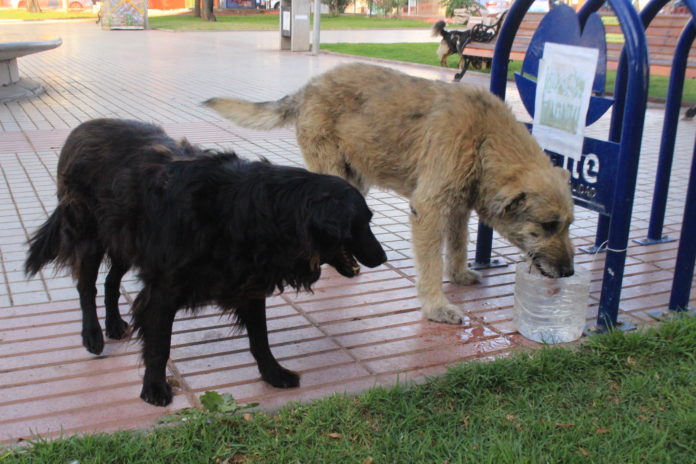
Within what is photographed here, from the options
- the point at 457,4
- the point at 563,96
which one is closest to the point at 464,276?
the point at 563,96

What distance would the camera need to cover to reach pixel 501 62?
15.4ft

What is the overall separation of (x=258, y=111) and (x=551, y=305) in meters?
2.48

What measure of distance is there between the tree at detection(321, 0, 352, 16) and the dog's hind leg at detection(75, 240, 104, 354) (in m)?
41.4

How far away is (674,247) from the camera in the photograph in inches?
218

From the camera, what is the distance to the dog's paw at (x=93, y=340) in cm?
365

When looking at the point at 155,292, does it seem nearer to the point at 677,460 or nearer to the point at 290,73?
the point at 677,460

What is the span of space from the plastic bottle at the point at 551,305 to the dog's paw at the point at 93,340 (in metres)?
2.33

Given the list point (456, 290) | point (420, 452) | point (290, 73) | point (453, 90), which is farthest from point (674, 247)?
point (290, 73)

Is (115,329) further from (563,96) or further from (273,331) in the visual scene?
(563,96)

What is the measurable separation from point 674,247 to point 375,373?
3.20 meters

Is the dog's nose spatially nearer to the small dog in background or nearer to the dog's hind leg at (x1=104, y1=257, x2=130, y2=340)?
the dog's hind leg at (x1=104, y1=257, x2=130, y2=340)

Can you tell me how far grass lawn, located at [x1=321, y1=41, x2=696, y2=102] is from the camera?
15530 millimetres

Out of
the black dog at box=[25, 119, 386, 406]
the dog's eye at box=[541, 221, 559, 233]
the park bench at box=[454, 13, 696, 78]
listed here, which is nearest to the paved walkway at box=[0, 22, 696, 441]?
the black dog at box=[25, 119, 386, 406]

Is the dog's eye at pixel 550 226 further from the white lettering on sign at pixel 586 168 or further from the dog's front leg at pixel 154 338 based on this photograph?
the dog's front leg at pixel 154 338
